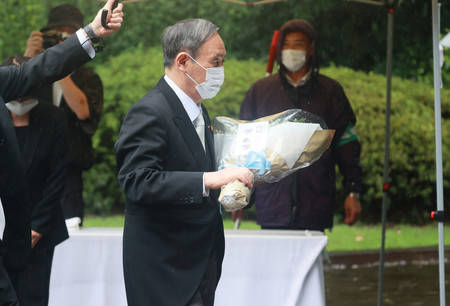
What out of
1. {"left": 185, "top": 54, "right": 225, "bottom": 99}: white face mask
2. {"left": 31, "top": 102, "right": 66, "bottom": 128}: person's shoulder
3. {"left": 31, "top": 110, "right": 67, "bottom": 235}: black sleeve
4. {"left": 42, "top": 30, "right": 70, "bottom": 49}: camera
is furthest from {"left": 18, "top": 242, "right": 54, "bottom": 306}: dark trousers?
{"left": 185, "top": 54, "right": 225, "bottom": 99}: white face mask

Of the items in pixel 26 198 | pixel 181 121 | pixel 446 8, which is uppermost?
pixel 446 8

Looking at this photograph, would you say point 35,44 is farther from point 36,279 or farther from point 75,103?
point 36,279

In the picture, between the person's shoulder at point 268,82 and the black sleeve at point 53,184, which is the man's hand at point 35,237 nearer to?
the black sleeve at point 53,184

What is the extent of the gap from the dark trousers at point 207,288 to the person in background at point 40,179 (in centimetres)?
151

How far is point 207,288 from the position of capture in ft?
10.3

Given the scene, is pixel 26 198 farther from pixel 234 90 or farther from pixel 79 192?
pixel 234 90

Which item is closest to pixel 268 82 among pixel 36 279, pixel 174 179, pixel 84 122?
pixel 84 122

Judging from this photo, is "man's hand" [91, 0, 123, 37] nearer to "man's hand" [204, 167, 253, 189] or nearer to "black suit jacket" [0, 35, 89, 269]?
"black suit jacket" [0, 35, 89, 269]

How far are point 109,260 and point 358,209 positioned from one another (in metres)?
1.66

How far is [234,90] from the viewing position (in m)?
9.25

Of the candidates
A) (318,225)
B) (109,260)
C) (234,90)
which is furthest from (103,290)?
(234,90)

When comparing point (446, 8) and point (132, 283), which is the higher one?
point (446, 8)

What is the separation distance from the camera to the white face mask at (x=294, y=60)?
5.25 metres

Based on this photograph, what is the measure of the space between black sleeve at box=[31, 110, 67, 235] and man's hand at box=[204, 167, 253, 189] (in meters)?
1.76
